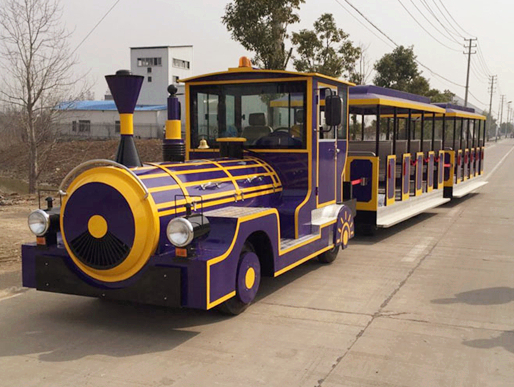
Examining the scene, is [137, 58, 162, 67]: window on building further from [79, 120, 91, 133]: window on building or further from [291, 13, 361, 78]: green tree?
[291, 13, 361, 78]: green tree

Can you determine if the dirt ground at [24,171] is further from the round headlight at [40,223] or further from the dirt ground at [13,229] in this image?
the round headlight at [40,223]

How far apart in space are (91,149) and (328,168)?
3211cm

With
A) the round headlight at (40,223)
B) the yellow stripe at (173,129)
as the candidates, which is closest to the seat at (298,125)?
the yellow stripe at (173,129)

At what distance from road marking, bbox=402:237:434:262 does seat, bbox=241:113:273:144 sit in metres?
2.86

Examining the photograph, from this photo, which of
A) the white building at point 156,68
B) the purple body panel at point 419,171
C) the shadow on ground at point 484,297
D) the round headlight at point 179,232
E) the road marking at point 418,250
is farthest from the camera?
the white building at point 156,68

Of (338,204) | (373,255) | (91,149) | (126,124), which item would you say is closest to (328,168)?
(338,204)

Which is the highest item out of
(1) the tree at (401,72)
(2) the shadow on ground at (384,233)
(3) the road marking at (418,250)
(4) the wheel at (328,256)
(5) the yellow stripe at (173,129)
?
(1) the tree at (401,72)

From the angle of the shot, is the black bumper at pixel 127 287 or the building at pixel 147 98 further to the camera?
the building at pixel 147 98

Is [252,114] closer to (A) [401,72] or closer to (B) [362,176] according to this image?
(B) [362,176]

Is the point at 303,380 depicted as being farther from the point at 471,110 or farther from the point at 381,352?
the point at 471,110

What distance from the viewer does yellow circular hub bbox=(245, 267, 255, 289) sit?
5.27m

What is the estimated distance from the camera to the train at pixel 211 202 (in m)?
4.72

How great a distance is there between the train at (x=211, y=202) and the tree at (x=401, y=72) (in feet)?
64.1

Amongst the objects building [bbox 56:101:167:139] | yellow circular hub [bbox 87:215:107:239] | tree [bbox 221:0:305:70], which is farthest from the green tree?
building [bbox 56:101:167:139]
